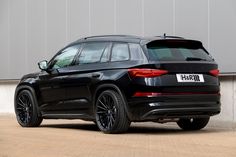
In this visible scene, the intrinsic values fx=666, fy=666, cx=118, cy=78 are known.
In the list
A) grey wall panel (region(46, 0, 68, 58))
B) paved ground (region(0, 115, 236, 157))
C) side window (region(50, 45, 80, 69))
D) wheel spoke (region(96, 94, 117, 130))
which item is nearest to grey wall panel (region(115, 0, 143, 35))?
grey wall panel (region(46, 0, 68, 58))

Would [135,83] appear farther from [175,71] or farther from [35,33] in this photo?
[35,33]

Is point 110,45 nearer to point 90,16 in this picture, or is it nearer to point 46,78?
point 46,78

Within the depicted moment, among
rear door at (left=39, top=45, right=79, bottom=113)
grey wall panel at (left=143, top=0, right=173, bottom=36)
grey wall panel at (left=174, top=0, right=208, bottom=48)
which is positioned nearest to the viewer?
rear door at (left=39, top=45, right=79, bottom=113)

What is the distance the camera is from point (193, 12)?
14.9 meters

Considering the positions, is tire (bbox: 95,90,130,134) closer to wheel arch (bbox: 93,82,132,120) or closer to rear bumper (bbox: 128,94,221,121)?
wheel arch (bbox: 93,82,132,120)

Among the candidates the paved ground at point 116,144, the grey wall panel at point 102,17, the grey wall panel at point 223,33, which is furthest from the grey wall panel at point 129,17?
the paved ground at point 116,144

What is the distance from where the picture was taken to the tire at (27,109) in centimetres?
1358

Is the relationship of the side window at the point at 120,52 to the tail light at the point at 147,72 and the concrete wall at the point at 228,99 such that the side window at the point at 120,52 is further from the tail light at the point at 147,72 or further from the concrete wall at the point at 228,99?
the concrete wall at the point at 228,99

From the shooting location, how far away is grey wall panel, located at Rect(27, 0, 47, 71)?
66.4ft

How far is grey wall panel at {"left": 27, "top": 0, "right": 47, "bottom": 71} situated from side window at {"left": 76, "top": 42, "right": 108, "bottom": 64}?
7506 millimetres

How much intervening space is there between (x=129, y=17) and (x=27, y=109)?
4.30m

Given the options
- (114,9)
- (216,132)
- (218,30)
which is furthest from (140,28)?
(216,132)

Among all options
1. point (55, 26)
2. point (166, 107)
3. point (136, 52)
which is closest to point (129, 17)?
point (55, 26)

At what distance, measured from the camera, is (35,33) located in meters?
20.6
